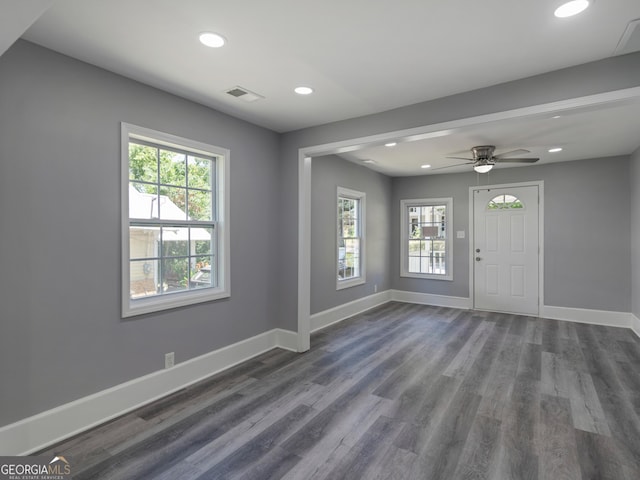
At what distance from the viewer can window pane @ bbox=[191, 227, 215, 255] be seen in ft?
10.9

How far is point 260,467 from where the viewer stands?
2.03 meters

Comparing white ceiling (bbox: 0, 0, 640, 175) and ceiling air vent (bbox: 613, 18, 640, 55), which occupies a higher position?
white ceiling (bbox: 0, 0, 640, 175)

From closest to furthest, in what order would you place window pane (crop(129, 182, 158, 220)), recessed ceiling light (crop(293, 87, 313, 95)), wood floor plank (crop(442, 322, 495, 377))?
1. window pane (crop(129, 182, 158, 220))
2. recessed ceiling light (crop(293, 87, 313, 95))
3. wood floor plank (crop(442, 322, 495, 377))

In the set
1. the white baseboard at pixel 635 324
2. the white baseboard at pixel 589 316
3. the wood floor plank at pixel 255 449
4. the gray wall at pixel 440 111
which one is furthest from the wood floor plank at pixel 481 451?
the white baseboard at pixel 589 316

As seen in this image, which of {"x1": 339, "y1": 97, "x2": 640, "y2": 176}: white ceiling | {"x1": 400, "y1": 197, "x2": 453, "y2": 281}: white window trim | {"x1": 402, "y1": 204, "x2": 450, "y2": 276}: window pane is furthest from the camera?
{"x1": 402, "y1": 204, "x2": 450, "y2": 276}: window pane

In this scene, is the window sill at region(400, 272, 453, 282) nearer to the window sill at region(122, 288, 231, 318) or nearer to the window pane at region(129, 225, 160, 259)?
the window sill at region(122, 288, 231, 318)

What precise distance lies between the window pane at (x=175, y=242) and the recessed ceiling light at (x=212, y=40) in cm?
157

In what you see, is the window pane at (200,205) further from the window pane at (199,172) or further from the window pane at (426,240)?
the window pane at (426,240)

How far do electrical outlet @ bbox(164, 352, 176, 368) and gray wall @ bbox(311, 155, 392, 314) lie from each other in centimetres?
218

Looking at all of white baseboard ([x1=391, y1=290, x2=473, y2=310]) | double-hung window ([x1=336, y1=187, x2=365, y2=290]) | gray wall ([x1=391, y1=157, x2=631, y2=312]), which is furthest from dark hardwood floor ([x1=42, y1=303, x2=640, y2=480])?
white baseboard ([x1=391, y1=290, x2=473, y2=310])

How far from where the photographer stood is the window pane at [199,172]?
10.8 feet

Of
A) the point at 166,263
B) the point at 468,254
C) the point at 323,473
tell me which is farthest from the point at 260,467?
the point at 468,254

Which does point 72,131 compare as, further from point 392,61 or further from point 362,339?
point 362,339

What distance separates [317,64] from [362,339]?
10.9 ft
